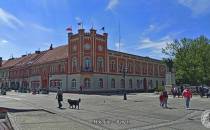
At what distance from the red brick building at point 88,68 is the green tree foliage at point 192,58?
1346 cm

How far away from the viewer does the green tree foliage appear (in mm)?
55875

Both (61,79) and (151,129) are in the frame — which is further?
(61,79)

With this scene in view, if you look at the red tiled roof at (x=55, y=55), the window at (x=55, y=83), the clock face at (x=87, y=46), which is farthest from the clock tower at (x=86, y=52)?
the window at (x=55, y=83)

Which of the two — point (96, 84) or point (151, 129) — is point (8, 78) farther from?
point (151, 129)

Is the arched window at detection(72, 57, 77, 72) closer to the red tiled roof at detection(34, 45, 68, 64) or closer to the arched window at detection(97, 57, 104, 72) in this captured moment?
the red tiled roof at detection(34, 45, 68, 64)

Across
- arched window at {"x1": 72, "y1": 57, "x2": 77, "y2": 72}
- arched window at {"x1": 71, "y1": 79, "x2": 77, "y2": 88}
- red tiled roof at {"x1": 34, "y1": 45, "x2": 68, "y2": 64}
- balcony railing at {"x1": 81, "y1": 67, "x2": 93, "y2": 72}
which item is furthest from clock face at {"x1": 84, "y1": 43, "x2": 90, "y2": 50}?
arched window at {"x1": 71, "y1": 79, "x2": 77, "y2": 88}

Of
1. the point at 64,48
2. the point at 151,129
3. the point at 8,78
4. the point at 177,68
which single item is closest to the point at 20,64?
the point at 8,78

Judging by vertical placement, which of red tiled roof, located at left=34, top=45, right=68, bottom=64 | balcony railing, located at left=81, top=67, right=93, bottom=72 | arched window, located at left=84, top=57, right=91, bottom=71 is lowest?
balcony railing, located at left=81, top=67, right=93, bottom=72

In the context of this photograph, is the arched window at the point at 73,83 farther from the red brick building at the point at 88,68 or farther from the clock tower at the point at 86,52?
the clock tower at the point at 86,52

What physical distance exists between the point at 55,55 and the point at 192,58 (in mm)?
32128

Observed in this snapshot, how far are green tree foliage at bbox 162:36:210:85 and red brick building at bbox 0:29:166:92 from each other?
13.5m

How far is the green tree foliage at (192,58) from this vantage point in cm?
5588

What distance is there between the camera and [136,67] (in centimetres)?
7638

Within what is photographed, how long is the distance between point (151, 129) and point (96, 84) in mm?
49425
